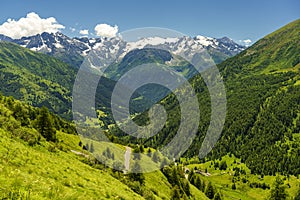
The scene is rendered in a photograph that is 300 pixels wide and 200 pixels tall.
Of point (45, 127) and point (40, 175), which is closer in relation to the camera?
point (40, 175)

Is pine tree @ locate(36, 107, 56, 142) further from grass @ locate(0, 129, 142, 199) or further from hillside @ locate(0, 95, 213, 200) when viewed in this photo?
grass @ locate(0, 129, 142, 199)

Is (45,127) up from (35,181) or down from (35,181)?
up

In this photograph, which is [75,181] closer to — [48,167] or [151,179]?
[48,167]

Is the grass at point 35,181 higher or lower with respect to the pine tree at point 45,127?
lower

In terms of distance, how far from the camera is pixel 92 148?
8256 centimetres

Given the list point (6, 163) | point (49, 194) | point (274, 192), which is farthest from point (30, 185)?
point (274, 192)

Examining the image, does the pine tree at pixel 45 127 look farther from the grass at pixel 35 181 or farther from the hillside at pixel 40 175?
the grass at pixel 35 181

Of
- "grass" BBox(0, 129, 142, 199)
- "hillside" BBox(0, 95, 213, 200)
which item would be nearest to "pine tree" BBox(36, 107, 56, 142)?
"hillside" BBox(0, 95, 213, 200)

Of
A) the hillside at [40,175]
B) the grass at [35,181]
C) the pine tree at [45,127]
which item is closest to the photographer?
the grass at [35,181]

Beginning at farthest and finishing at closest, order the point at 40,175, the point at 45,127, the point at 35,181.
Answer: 1. the point at 45,127
2. the point at 40,175
3. the point at 35,181

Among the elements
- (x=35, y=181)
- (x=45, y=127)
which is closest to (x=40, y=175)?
(x=35, y=181)

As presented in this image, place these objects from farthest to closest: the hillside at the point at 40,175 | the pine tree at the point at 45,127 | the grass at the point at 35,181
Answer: the pine tree at the point at 45,127, the hillside at the point at 40,175, the grass at the point at 35,181

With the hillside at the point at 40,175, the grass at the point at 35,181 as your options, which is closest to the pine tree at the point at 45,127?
the hillside at the point at 40,175

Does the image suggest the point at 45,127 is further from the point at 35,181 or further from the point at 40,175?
the point at 35,181
